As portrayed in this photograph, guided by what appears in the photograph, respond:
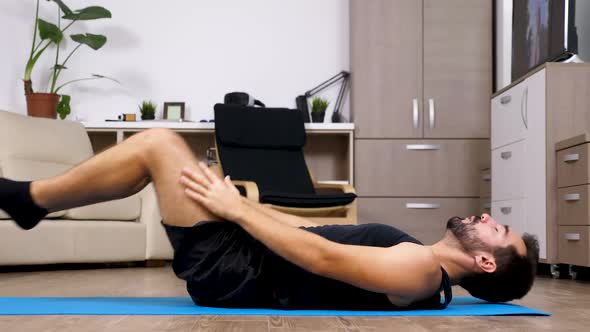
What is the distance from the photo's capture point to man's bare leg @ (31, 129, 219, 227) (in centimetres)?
197

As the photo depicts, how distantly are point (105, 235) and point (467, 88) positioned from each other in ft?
8.62

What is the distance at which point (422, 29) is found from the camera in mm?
5164

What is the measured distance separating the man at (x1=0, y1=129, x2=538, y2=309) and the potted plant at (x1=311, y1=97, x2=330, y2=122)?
3.23 metres

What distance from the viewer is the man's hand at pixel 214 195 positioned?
192 cm

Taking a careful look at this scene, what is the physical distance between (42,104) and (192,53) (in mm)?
1161

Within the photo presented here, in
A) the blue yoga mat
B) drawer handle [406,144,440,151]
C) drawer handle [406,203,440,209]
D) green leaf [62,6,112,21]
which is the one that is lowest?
the blue yoga mat

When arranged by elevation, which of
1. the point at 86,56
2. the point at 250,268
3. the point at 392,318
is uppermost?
the point at 86,56

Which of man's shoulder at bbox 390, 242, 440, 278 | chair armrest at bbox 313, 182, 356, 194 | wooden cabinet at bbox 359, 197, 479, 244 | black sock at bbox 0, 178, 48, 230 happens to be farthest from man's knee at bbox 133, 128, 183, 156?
wooden cabinet at bbox 359, 197, 479, 244

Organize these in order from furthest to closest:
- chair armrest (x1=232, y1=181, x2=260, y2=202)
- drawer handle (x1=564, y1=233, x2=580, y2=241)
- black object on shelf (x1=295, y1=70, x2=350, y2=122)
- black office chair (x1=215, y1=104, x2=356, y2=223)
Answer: black object on shelf (x1=295, y1=70, x2=350, y2=122) → black office chair (x1=215, y1=104, x2=356, y2=223) → chair armrest (x1=232, y1=181, x2=260, y2=202) → drawer handle (x1=564, y1=233, x2=580, y2=241)

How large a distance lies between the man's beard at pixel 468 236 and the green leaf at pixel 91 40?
3.71m

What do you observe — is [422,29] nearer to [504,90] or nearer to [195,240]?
[504,90]

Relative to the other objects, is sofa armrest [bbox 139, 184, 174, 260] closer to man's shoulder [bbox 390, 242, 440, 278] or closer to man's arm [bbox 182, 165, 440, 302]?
man's arm [bbox 182, 165, 440, 302]

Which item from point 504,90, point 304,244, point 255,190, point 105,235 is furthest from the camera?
A: point 504,90

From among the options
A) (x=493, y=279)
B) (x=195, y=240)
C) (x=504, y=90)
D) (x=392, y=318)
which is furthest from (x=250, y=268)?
(x=504, y=90)
